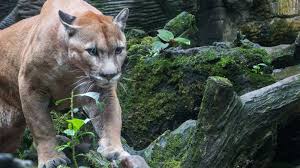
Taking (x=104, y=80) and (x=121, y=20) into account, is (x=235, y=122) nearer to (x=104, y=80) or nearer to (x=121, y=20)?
(x=104, y=80)

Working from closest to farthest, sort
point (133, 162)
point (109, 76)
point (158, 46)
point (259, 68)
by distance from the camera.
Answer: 1. point (133, 162)
2. point (109, 76)
3. point (259, 68)
4. point (158, 46)

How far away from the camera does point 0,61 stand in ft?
20.7

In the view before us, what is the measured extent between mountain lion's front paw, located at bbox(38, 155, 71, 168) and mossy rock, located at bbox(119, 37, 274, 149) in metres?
1.51

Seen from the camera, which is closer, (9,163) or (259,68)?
(9,163)

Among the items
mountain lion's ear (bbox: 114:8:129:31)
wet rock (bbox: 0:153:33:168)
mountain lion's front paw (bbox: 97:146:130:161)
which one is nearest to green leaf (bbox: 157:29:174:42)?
mountain lion's ear (bbox: 114:8:129:31)

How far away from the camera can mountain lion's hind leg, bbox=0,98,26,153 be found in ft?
20.6

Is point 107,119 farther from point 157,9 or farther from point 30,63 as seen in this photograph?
point 157,9

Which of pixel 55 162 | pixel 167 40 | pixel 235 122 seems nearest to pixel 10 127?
pixel 55 162

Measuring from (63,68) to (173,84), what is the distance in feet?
6.07

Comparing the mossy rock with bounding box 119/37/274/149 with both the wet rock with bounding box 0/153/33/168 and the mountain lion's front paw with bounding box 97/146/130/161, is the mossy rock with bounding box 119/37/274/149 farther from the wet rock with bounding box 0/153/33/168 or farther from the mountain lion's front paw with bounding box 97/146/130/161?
the wet rock with bounding box 0/153/33/168

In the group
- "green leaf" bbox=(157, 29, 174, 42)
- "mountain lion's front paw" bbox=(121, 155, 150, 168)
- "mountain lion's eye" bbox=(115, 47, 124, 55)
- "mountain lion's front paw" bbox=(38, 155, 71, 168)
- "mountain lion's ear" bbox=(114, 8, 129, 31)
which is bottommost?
"mountain lion's front paw" bbox=(38, 155, 71, 168)

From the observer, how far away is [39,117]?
555cm

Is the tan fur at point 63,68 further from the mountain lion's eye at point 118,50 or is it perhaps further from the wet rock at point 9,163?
the wet rock at point 9,163

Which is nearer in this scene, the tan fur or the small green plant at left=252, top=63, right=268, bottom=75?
the tan fur
